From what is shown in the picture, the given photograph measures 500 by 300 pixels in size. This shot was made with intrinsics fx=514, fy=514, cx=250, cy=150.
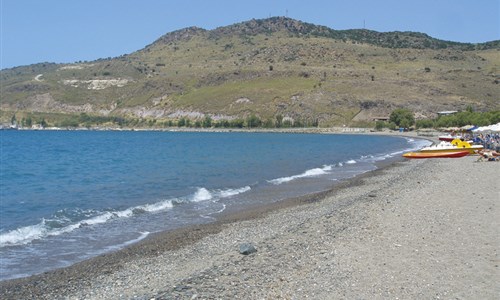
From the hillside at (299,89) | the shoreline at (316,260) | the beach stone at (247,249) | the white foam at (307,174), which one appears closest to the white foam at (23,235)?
the shoreline at (316,260)

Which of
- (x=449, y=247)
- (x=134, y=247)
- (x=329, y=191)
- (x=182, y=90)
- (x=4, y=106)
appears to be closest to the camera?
(x=449, y=247)

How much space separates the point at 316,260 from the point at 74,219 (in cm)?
1199

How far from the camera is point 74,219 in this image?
64.2 feet

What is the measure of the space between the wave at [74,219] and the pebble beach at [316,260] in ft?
12.8

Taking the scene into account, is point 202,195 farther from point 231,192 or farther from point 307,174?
point 307,174

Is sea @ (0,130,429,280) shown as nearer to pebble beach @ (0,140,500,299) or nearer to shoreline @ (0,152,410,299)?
shoreline @ (0,152,410,299)

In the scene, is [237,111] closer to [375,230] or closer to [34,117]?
[34,117]

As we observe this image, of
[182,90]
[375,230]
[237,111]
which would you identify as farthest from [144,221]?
[182,90]

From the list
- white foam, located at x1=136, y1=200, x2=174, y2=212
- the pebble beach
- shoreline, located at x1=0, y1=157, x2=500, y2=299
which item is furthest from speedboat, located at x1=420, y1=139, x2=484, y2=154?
white foam, located at x1=136, y1=200, x2=174, y2=212

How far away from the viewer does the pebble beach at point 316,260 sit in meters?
9.00

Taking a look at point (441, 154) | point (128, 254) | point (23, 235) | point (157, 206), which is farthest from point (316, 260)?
point (441, 154)

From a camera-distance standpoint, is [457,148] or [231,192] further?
[457,148]

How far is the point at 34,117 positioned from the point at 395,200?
17815cm

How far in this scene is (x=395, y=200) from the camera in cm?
1853
